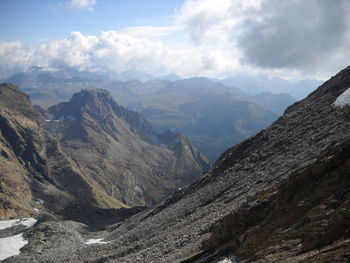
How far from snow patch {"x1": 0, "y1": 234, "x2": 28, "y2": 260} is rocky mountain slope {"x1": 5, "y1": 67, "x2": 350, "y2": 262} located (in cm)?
234

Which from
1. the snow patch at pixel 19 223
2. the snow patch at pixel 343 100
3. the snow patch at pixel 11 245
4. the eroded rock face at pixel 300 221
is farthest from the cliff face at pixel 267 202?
the snow patch at pixel 19 223

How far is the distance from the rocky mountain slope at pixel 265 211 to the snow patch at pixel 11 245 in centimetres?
234

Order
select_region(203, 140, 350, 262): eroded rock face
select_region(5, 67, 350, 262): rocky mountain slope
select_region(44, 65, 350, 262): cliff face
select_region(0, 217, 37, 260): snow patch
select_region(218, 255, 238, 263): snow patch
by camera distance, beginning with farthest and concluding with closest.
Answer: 1. select_region(0, 217, 37, 260): snow patch
2. select_region(218, 255, 238, 263): snow patch
3. select_region(44, 65, 350, 262): cliff face
4. select_region(5, 67, 350, 262): rocky mountain slope
5. select_region(203, 140, 350, 262): eroded rock face

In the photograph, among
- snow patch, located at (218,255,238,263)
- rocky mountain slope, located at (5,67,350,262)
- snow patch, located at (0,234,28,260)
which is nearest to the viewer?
rocky mountain slope, located at (5,67,350,262)

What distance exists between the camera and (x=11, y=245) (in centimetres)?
8719

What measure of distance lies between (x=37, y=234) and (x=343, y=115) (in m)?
77.4

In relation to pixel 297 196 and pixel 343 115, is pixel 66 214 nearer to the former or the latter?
pixel 343 115

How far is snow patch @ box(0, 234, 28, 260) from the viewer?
3184 inches

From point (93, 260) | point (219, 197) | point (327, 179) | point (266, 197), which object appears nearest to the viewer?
point (327, 179)

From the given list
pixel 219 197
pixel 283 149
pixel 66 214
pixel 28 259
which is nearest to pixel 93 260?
pixel 28 259

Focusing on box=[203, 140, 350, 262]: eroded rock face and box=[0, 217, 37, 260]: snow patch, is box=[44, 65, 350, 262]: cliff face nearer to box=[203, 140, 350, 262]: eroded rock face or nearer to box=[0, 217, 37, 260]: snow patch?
box=[203, 140, 350, 262]: eroded rock face

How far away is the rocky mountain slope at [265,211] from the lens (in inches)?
1092

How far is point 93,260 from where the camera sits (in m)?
65.1


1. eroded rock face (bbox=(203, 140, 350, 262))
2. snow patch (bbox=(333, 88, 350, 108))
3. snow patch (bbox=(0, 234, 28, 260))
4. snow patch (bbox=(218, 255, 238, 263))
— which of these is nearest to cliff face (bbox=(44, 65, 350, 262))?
eroded rock face (bbox=(203, 140, 350, 262))
